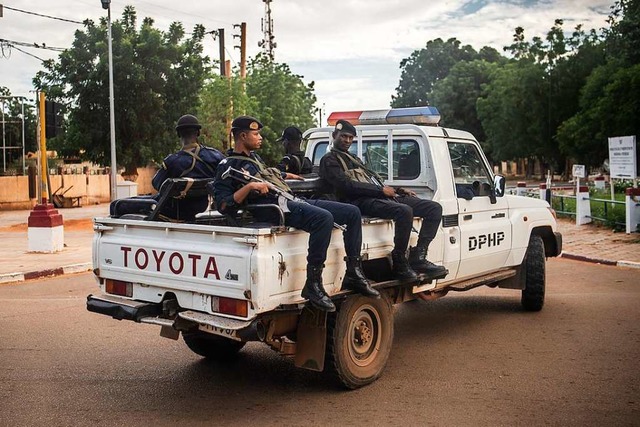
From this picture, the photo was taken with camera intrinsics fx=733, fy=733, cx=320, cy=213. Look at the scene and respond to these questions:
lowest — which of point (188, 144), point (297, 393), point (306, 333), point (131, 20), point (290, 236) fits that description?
point (297, 393)

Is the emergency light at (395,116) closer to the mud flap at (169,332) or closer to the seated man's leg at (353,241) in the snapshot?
the seated man's leg at (353,241)

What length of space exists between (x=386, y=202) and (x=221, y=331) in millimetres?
1816

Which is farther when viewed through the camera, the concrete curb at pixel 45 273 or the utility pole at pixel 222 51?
the utility pole at pixel 222 51

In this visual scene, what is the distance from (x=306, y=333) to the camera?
5.45 m

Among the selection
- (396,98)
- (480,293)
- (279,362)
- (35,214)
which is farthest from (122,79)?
(396,98)

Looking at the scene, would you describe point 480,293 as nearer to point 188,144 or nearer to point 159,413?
point 188,144

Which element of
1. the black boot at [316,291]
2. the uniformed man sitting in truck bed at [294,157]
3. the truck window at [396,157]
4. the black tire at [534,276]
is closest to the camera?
the black boot at [316,291]

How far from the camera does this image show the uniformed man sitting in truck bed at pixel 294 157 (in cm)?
758

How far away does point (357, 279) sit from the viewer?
5488 mm

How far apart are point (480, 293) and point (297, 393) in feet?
16.4

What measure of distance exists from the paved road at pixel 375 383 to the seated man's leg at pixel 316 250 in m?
0.81

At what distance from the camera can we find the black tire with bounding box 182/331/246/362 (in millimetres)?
6489

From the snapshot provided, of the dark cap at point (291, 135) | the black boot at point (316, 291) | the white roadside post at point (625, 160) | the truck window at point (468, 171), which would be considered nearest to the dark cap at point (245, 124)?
the black boot at point (316, 291)

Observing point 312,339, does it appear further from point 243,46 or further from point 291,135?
point 243,46
